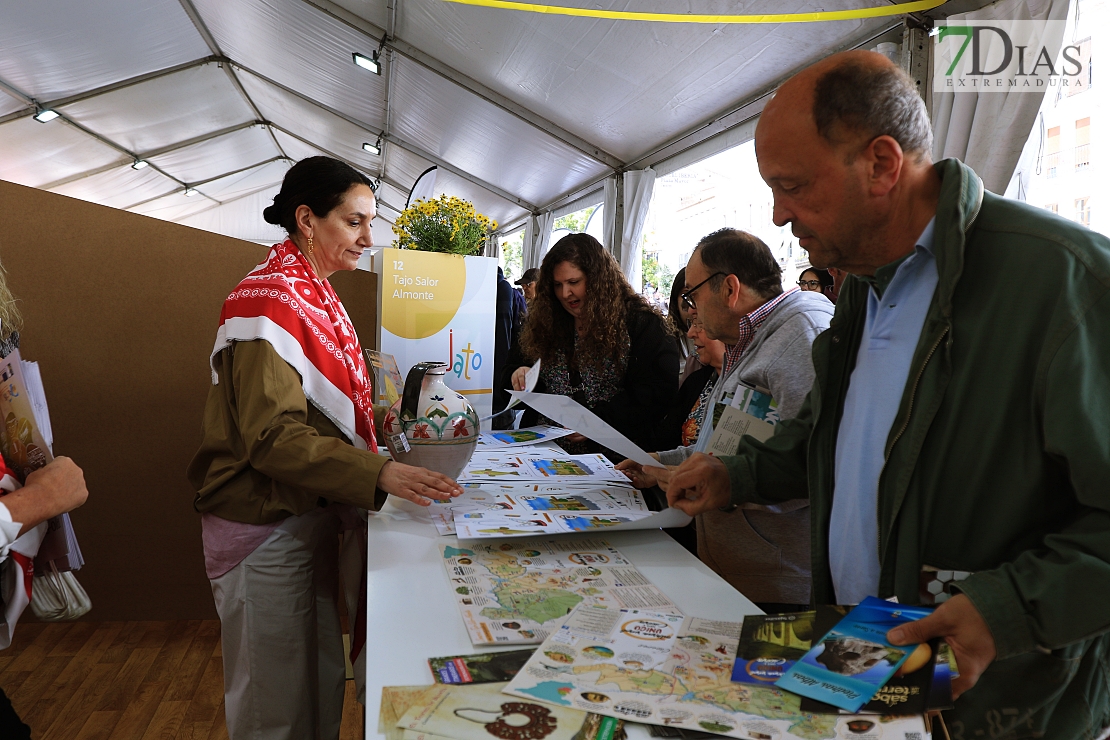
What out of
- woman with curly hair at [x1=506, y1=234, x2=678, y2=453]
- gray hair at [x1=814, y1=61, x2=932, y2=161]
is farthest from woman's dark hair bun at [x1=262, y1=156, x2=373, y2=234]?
gray hair at [x1=814, y1=61, x2=932, y2=161]

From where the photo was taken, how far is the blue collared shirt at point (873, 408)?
896 millimetres

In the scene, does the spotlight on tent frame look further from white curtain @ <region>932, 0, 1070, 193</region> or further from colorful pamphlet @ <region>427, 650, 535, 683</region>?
colorful pamphlet @ <region>427, 650, 535, 683</region>

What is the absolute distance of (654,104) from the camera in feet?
15.8

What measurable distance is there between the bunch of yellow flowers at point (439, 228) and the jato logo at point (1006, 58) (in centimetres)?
207

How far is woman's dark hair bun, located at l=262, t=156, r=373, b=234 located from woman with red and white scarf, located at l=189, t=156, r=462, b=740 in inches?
4.2

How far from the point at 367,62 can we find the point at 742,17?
353 cm

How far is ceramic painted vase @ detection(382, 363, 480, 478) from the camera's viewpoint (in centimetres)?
135

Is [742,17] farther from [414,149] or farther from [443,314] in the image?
[414,149]

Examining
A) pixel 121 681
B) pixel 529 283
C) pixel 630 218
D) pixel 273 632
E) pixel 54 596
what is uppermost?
pixel 630 218

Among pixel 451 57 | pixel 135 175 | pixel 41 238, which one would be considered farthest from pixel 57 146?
pixel 41 238

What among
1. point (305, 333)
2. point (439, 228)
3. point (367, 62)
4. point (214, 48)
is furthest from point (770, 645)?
point (214, 48)

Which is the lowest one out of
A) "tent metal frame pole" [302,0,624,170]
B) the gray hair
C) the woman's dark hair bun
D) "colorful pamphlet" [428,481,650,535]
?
"colorful pamphlet" [428,481,650,535]

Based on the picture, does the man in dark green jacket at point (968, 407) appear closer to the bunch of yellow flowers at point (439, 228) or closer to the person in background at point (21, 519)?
the person in background at point (21, 519)

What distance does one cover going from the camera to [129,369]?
287 cm
